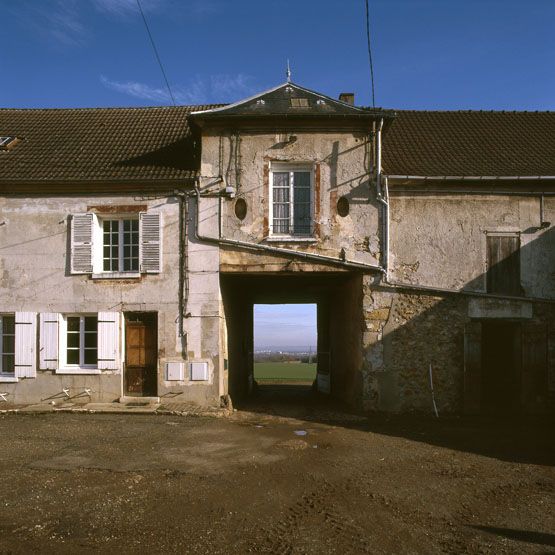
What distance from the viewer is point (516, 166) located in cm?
1338

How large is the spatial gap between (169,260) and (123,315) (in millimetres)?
1728

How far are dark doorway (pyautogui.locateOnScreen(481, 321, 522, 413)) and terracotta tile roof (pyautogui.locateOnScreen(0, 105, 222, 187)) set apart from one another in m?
8.56

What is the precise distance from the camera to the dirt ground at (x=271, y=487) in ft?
17.0

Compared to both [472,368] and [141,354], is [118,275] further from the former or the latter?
[472,368]

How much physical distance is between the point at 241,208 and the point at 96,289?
397cm

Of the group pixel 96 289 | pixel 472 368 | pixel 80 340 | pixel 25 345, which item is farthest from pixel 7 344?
pixel 472 368

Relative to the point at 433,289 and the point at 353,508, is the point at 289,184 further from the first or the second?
the point at 353,508

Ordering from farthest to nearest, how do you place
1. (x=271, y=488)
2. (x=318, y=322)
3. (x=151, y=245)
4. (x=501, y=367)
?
1. (x=318, y=322)
2. (x=501, y=367)
3. (x=151, y=245)
4. (x=271, y=488)

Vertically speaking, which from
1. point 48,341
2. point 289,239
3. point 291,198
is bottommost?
point 48,341

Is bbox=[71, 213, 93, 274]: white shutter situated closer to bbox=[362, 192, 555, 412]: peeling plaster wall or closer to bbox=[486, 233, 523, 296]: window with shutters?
bbox=[362, 192, 555, 412]: peeling plaster wall

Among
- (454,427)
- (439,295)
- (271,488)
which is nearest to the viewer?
(271,488)

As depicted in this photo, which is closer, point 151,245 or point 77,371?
point 77,371

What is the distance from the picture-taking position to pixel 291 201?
1288 cm

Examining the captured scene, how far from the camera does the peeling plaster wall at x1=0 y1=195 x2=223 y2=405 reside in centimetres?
1254
